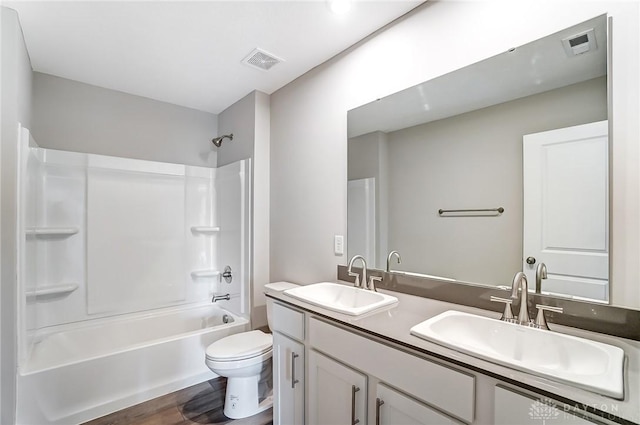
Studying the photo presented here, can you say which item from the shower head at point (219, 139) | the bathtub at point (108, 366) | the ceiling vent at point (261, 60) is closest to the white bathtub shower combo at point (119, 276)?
the bathtub at point (108, 366)

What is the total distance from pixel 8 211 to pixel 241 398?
1.78 m

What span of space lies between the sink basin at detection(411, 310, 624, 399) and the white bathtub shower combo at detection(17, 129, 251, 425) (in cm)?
193

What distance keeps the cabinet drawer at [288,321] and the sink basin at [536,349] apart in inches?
26.1

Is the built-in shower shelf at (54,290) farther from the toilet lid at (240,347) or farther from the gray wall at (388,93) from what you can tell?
the gray wall at (388,93)

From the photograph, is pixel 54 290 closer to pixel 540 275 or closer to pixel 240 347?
pixel 240 347

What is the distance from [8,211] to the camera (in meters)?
1.57

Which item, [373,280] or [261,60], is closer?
[373,280]

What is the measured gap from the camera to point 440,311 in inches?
55.4

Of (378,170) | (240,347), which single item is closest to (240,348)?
(240,347)

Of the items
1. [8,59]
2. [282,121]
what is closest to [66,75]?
[8,59]

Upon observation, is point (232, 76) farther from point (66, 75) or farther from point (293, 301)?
point (293, 301)

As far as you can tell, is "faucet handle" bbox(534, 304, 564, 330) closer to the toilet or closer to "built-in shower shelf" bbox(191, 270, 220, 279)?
the toilet

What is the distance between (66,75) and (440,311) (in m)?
3.32

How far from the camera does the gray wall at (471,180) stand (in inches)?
47.3
